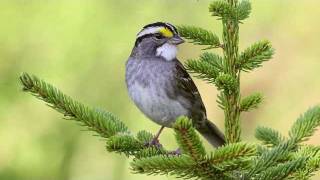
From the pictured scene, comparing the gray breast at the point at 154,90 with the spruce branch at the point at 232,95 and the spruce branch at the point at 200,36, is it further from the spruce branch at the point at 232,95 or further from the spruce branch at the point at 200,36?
the spruce branch at the point at 232,95

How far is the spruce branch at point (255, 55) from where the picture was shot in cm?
251

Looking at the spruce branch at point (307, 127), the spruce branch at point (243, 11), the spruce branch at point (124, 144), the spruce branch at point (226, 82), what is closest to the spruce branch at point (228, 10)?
the spruce branch at point (243, 11)

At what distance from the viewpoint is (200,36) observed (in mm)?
2666

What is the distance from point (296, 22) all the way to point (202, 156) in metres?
5.72

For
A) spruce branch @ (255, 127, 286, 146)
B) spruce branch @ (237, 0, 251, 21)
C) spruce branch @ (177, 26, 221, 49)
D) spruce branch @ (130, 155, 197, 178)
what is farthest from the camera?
spruce branch @ (255, 127, 286, 146)

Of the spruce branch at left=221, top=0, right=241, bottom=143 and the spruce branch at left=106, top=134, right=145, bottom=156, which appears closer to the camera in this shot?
the spruce branch at left=106, top=134, right=145, bottom=156

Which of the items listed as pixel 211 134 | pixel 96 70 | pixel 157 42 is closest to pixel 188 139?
pixel 211 134

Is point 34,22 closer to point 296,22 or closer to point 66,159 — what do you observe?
point 66,159

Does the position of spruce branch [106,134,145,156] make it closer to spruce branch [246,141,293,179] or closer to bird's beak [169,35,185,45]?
spruce branch [246,141,293,179]

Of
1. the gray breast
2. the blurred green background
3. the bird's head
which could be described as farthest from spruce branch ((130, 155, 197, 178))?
the blurred green background

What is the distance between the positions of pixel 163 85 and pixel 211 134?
0.35 meters

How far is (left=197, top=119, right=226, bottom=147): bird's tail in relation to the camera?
3983 millimetres

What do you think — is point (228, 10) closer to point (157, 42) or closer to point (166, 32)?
point (166, 32)

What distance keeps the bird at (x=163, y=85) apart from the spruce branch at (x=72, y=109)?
45.7 inches
